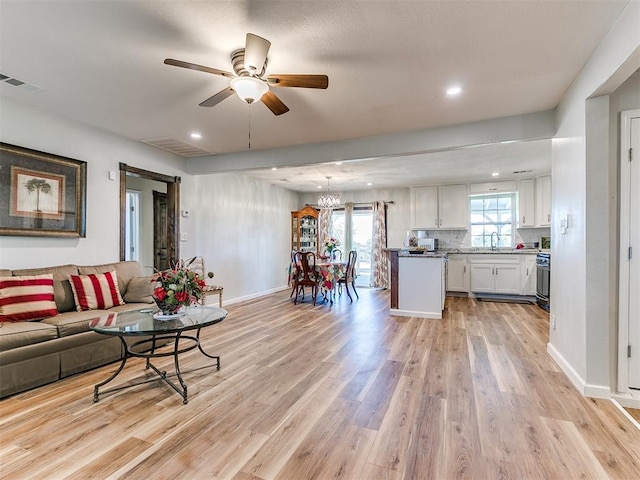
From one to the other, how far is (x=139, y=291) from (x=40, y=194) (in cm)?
141

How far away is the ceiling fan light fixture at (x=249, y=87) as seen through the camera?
7.20ft

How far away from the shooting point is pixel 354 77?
8.79ft

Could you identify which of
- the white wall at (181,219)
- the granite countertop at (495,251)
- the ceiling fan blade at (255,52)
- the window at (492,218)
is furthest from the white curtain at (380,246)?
the ceiling fan blade at (255,52)

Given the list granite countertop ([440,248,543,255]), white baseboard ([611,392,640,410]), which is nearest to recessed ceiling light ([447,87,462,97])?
white baseboard ([611,392,640,410])

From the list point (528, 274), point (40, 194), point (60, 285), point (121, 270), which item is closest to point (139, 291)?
point (121, 270)

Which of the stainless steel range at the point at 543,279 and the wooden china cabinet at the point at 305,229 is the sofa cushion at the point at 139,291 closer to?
the wooden china cabinet at the point at 305,229

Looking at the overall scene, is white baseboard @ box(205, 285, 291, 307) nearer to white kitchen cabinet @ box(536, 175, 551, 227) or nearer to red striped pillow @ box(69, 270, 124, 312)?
red striped pillow @ box(69, 270, 124, 312)

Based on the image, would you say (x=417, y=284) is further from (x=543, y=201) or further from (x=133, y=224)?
(x=133, y=224)

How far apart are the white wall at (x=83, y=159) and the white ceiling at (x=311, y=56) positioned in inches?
8.3

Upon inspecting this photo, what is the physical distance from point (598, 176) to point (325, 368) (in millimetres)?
2697

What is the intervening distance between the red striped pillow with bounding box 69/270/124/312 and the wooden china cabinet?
4989 mm

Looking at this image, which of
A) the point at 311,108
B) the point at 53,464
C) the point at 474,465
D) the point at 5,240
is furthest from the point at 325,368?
the point at 5,240

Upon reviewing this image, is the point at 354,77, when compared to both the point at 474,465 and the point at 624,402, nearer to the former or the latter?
the point at 474,465

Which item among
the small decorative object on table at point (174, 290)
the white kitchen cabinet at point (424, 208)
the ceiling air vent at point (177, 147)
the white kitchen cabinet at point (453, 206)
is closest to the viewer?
the small decorative object on table at point (174, 290)
